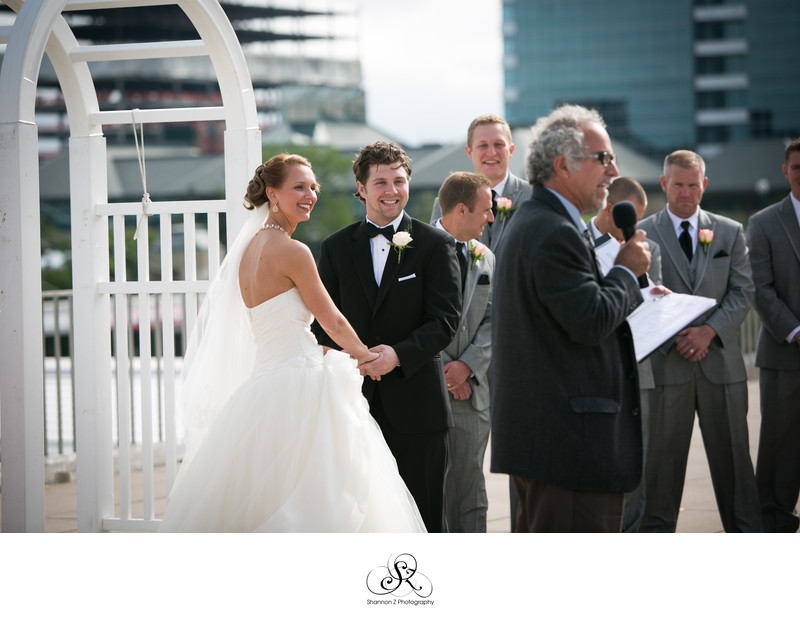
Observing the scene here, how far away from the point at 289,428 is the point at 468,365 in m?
0.97

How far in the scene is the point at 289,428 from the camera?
3650 millimetres

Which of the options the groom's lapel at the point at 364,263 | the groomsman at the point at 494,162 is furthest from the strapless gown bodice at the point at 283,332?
the groomsman at the point at 494,162

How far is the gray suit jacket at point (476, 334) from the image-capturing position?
429 centimetres

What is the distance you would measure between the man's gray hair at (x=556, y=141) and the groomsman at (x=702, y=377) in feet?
6.36

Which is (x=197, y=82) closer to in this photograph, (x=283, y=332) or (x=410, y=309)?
(x=410, y=309)

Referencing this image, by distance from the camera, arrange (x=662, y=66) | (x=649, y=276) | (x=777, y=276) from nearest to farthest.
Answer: (x=649, y=276), (x=777, y=276), (x=662, y=66)

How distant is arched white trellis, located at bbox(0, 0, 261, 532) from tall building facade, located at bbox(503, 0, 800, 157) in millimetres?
70125

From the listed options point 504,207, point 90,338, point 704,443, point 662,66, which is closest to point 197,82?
point 662,66

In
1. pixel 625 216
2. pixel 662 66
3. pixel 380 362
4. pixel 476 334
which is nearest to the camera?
pixel 625 216

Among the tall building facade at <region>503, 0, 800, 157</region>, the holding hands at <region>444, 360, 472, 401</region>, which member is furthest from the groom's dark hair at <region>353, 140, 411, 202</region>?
the tall building facade at <region>503, 0, 800, 157</region>

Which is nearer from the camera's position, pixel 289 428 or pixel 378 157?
pixel 289 428

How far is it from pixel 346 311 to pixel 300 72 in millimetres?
79918

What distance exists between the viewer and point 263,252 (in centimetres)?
366
